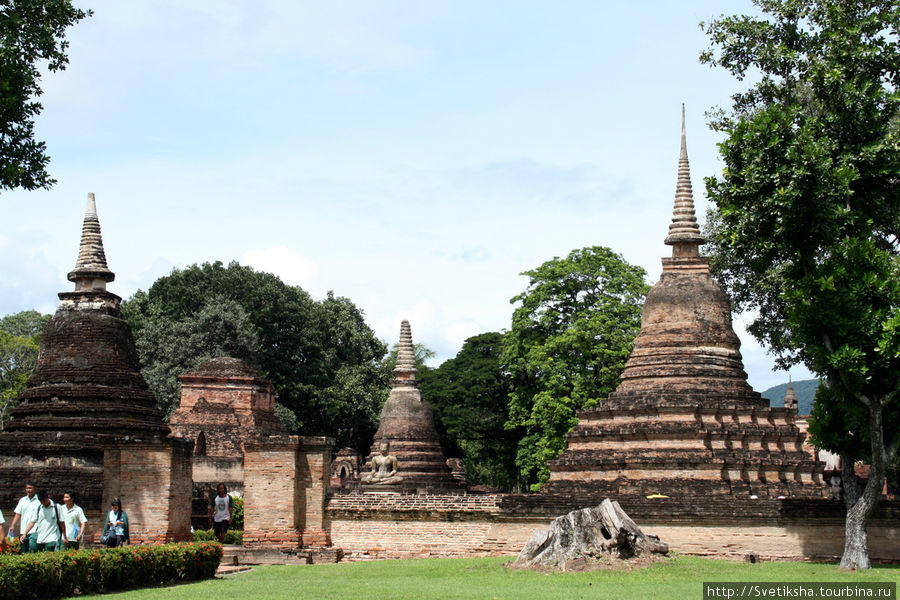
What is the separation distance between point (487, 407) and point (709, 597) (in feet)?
152

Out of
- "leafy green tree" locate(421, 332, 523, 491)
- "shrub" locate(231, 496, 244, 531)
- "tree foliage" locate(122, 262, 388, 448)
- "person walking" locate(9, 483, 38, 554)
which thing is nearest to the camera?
"person walking" locate(9, 483, 38, 554)

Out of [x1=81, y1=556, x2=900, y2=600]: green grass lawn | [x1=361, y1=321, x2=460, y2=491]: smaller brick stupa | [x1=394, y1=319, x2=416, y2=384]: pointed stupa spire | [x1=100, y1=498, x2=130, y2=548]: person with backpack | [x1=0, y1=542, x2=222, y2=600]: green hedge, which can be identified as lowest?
[x1=81, y1=556, x2=900, y2=600]: green grass lawn

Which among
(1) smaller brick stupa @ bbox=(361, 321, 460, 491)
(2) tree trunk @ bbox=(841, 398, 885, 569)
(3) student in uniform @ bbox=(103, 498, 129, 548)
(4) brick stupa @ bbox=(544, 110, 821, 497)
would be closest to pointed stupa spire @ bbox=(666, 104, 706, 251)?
(4) brick stupa @ bbox=(544, 110, 821, 497)

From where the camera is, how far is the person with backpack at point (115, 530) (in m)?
19.9

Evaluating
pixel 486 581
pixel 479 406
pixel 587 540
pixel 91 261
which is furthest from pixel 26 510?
pixel 479 406

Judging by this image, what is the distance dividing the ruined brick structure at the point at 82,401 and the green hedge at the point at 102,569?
7.07m

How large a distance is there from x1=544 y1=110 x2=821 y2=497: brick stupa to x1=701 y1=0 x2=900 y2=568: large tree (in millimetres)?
4301

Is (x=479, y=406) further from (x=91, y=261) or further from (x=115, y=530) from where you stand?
(x=115, y=530)

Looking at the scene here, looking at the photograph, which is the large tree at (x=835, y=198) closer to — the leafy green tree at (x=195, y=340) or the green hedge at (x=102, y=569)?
the green hedge at (x=102, y=569)

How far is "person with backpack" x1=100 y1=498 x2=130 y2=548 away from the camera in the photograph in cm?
1988

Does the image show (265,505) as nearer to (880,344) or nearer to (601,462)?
(601,462)

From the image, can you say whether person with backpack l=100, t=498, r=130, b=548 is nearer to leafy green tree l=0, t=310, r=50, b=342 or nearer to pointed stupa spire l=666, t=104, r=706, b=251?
pointed stupa spire l=666, t=104, r=706, b=251

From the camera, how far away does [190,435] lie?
44594 millimetres

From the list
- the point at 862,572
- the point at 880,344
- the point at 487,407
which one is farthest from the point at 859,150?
the point at 487,407
